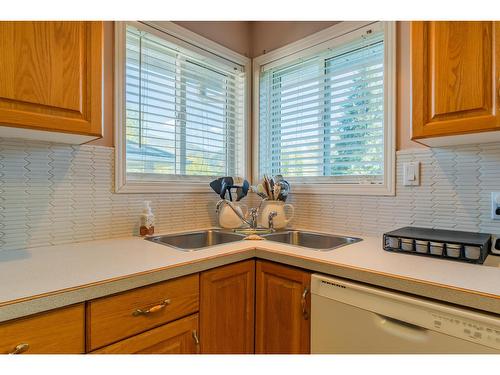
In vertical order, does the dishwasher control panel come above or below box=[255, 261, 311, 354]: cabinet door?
above

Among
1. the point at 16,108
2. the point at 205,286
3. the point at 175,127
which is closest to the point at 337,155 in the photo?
the point at 175,127

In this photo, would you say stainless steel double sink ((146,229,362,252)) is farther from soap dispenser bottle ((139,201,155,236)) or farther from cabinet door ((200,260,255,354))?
cabinet door ((200,260,255,354))

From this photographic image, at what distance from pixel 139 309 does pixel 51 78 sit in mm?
795

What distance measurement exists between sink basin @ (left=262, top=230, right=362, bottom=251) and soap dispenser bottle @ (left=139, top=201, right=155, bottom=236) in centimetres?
60

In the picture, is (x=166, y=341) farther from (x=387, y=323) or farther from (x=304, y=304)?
(x=387, y=323)

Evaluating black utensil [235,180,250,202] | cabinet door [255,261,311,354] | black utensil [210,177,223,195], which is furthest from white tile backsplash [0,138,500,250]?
cabinet door [255,261,311,354]

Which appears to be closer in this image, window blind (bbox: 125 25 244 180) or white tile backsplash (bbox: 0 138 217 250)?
white tile backsplash (bbox: 0 138 217 250)

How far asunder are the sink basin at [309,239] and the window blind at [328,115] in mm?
344

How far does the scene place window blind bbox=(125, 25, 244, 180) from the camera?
160cm

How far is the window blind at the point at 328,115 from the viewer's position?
1.62 m

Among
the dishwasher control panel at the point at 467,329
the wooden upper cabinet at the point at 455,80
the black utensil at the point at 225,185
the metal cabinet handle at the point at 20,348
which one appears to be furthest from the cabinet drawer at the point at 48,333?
the wooden upper cabinet at the point at 455,80

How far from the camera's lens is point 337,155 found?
1.77 metres

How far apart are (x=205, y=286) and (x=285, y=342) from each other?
41cm

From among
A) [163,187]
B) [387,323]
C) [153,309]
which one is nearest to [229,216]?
[163,187]
